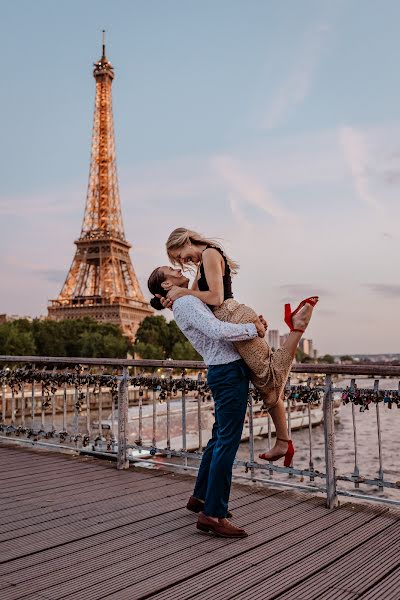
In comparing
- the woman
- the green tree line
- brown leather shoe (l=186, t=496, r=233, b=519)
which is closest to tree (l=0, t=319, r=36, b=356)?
the green tree line

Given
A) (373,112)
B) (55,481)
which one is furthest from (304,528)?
(373,112)

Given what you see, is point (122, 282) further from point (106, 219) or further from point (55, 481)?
point (55, 481)

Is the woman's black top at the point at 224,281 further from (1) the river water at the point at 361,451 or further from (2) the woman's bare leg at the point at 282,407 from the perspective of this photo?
(1) the river water at the point at 361,451

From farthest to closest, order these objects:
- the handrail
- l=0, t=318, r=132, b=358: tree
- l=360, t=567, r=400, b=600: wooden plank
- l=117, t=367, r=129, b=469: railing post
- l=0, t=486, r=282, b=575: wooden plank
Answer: l=0, t=318, r=132, b=358: tree < l=117, t=367, r=129, b=469: railing post < the handrail < l=0, t=486, r=282, b=575: wooden plank < l=360, t=567, r=400, b=600: wooden plank

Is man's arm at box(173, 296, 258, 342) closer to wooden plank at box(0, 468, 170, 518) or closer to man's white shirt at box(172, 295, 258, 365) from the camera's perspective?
man's white shirt at box(172, 295, 258, 365)

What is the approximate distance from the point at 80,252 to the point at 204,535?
66.5 m

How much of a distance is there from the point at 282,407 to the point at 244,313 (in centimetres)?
62

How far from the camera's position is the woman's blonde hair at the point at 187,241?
375cm

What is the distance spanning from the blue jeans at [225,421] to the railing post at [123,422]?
2.56 metres

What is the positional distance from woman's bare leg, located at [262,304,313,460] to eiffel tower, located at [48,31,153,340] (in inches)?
2544

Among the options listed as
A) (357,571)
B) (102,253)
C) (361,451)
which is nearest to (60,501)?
(357,571)

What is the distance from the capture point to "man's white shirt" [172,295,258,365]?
11.6 feet

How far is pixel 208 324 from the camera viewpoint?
11.7 ft

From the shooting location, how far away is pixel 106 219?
7138 centimetres
